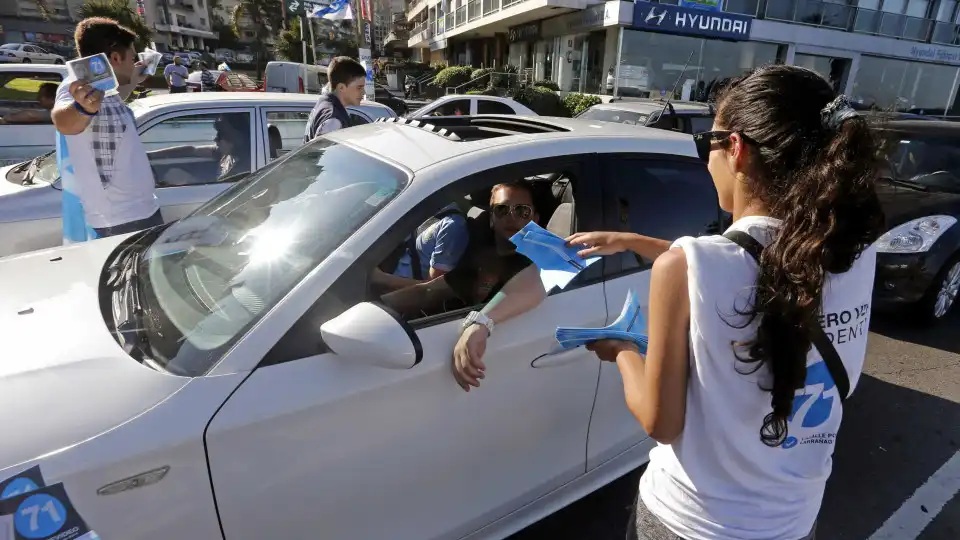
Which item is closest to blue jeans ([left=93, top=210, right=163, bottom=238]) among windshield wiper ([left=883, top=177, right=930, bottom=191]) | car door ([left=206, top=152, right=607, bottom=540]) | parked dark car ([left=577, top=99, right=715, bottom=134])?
car door ([left=206, top=152, right=607, bottom=540])

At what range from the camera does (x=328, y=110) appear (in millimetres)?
4070

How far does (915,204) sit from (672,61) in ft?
55.6

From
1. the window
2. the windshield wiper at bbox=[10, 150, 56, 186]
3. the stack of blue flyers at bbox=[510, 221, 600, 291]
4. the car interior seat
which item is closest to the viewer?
the stack of blue flyers at bbox=[510, 221, 600, 291]

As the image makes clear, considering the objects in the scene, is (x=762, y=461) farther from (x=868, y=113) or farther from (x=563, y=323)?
(x=563, y=323)

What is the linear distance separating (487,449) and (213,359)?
906 mm

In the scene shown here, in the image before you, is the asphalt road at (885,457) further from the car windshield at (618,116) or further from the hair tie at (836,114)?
the car windshield at (618,116)

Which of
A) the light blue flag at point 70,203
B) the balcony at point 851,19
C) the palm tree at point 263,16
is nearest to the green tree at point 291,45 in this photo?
the palm tree at point 263,16

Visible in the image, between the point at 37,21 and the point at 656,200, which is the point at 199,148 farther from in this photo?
the point at 37,21

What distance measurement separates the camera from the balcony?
1988cm

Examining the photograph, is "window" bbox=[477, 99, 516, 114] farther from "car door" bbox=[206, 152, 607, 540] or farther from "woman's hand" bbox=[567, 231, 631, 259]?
"woman's hand" bbox=[567, 231, 631, 259]

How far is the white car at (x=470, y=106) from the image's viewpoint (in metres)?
10.3

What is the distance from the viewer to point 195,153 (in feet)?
13.8

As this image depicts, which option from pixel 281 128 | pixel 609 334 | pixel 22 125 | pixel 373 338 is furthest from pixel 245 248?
pixel 22 125

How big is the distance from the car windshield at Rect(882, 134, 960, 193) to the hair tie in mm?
4962
